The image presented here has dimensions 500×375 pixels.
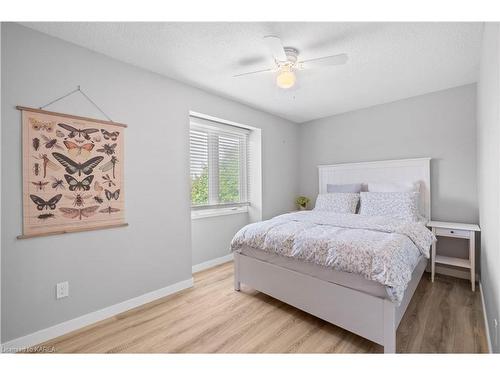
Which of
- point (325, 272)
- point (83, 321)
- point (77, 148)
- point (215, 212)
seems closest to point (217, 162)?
point (215, 212)

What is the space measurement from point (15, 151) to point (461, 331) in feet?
11.7

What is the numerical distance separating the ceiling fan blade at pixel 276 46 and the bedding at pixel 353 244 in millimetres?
1488

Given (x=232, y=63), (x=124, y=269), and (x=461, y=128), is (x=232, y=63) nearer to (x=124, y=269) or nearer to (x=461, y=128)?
(x=124, y=269)

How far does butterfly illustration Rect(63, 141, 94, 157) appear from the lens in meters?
1.87

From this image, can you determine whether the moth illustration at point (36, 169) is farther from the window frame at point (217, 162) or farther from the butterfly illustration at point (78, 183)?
the window frame at point (217, 162)

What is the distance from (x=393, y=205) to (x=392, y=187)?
1.38 feet

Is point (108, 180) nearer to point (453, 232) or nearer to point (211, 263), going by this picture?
point (211, 263)

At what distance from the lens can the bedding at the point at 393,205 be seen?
2746 mm

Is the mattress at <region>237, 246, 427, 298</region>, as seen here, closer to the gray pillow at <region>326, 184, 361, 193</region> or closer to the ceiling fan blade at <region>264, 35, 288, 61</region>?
the gray pillow at <region>326, 184, 361, 193</region>

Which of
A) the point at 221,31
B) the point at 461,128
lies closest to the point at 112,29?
the point at 221,31

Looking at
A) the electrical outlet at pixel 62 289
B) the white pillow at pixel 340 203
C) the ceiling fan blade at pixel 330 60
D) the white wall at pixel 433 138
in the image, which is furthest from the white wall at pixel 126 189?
the white wall at pixel 433 138

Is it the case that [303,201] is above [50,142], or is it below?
below

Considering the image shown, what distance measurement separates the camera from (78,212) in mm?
1925

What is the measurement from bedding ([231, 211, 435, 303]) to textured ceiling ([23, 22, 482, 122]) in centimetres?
138
